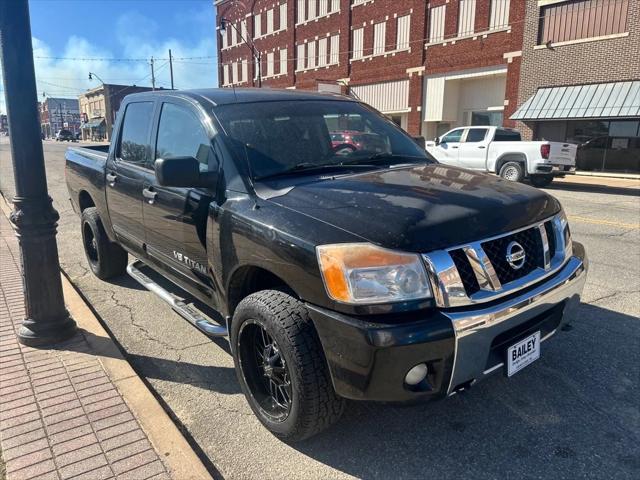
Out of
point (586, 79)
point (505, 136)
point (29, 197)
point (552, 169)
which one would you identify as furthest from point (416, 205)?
point (586, 79)

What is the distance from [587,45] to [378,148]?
21054 millimetres

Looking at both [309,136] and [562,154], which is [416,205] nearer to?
[309,136]

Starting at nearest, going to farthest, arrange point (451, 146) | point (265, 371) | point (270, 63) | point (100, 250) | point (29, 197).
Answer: point (265, 371)
point (29, 197)
point (100, 250)
point (451, 146)
point (270, 63)

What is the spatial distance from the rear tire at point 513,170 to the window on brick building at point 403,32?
1649cm

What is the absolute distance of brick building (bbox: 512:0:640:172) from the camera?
1928cm

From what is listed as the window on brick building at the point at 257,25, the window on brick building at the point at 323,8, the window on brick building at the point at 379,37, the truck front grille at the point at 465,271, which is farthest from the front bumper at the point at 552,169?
the window on brick building at the point at 257,25

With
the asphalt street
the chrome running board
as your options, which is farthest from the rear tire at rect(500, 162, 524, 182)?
the chrome running board

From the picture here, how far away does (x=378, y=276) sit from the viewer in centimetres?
224

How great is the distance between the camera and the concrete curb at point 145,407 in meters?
2.52

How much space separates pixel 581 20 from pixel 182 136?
22041mm

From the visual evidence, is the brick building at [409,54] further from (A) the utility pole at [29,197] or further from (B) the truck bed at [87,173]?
(A) the utility pole at [29,197]

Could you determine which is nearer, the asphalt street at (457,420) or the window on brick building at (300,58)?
the asphalt street at (457,420)

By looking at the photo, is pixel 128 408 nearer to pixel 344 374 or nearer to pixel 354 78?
pixel 344 374

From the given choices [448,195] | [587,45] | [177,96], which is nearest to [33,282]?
[177,96]
